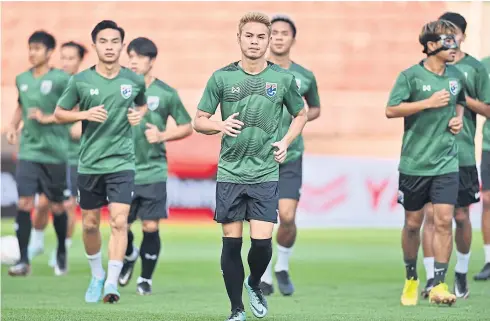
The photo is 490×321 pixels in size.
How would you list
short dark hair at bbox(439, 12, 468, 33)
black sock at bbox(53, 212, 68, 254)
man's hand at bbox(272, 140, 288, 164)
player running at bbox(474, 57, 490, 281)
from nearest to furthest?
man's hand at bbox(272, 140, 288, 164)
short dark hair at bbox(439, 12, 468, 33)
player running at bbox(474, 57, 490, 281)
black sock at bbox(53, 212, 68, 254)

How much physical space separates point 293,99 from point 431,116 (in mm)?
2019

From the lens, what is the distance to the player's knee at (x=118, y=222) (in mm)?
10453

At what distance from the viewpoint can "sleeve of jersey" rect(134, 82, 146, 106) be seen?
35.6ft

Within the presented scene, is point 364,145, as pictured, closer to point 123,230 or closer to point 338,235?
point 338,235

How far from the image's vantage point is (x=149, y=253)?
1175 cm

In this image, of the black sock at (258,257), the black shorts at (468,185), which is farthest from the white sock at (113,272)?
the black shorts at (468,185)

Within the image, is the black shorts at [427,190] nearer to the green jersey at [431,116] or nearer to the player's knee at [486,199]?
the green jersey at [431,116]

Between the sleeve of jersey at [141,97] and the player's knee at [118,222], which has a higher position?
the sleeve of jersey at [141,97]

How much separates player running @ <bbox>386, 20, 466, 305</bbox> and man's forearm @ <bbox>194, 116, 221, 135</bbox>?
92.5 inches

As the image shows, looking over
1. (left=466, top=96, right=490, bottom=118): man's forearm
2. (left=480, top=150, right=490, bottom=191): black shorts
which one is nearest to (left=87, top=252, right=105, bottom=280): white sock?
(left=466, top=96, right=490, bottom=118): man's forearm

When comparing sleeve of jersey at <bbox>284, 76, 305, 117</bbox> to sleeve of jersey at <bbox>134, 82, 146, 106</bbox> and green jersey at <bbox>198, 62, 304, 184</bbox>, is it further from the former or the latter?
sleeve of jersey at <bbox>134, 82, 146, 106</bbox>

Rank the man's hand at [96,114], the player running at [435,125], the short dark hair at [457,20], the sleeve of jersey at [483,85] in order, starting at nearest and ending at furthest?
the player running at [435,125] → the man's hand at [96,114] → the sleeve of jersey at [483,85] → the short dark hair at [457,20]

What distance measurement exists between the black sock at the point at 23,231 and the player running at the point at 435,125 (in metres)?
4.75

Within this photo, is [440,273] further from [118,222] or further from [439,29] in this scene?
[118,222]
